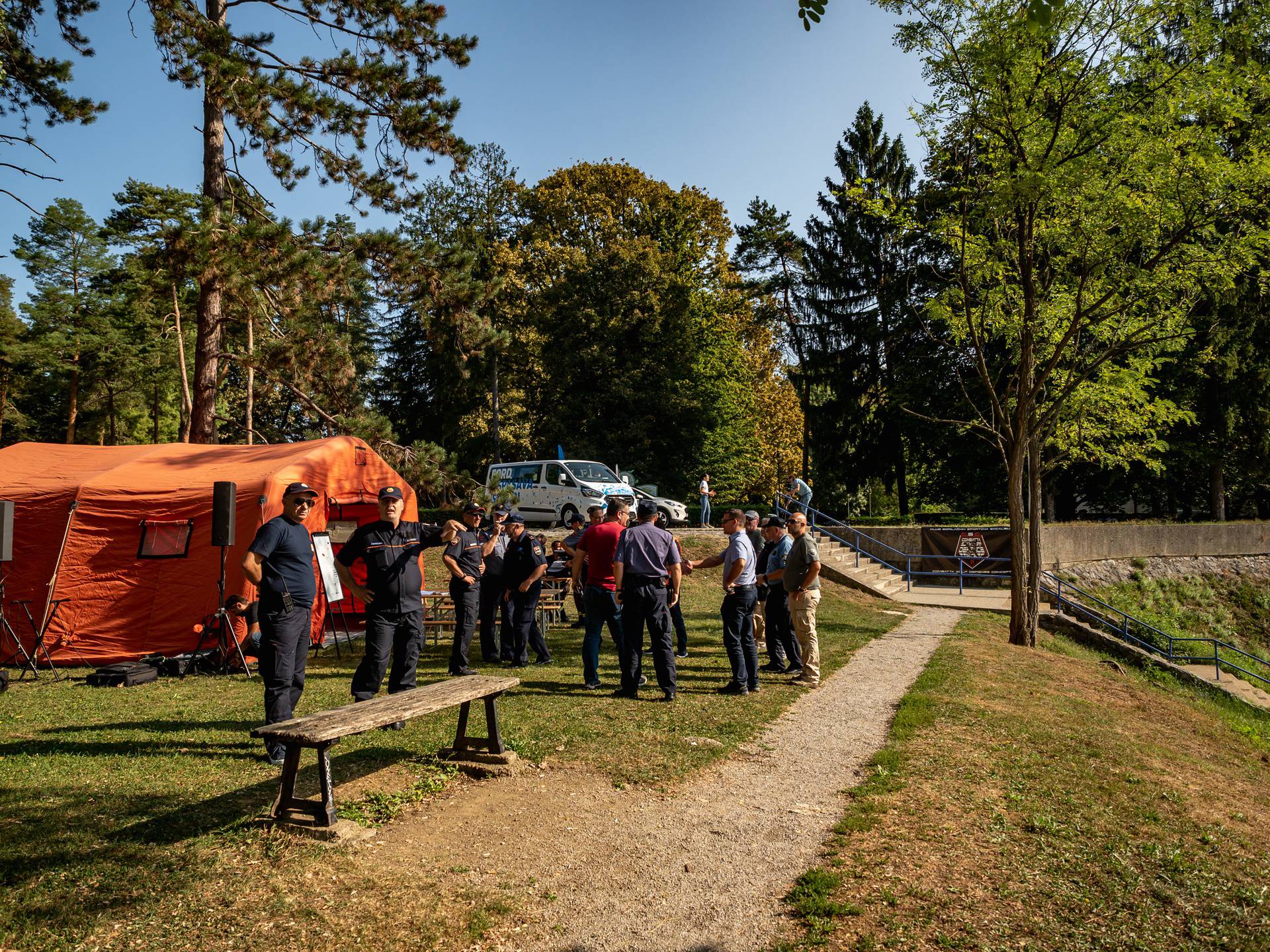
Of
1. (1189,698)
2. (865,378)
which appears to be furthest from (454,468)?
(865,378)

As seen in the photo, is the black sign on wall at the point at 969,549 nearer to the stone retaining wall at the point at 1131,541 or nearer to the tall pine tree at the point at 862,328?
the stone retaining wall at the point at 1131,541

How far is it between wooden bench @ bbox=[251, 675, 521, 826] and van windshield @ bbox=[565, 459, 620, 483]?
17.7 meters

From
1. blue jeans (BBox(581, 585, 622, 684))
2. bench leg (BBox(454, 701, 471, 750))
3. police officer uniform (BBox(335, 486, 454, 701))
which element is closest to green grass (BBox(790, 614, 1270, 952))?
bench leg (BBox(454, 701, 471, 750))

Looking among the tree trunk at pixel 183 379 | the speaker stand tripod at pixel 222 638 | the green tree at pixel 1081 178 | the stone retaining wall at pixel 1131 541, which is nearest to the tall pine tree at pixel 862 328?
the stone retaining wall at pixel 1131 541

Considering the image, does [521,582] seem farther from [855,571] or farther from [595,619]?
[855,571]

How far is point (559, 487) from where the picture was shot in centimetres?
→ 2342

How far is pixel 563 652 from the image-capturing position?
436 inches

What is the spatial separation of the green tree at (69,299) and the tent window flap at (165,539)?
30.7 m

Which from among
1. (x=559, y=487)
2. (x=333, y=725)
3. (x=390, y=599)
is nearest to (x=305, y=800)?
(x=333, y=725)

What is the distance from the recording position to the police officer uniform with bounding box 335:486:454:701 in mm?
5969

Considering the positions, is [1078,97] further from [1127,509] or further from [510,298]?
[1127,509]

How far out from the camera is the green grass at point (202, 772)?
12.1 ft

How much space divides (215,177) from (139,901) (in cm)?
1345

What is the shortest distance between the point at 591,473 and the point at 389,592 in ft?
57.7
